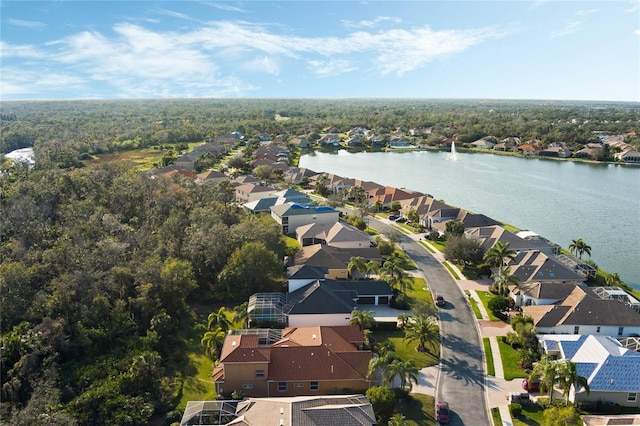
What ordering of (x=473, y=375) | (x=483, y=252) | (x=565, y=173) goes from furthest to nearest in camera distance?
(x=565, y=173) → (x=483, y=252) → (x=473, y=375)

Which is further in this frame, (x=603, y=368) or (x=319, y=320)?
(x=319, y=320)

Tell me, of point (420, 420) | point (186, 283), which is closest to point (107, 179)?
point (186, 283)

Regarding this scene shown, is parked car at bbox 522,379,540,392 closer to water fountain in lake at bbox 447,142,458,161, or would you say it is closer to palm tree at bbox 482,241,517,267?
palm tree at bbox 482,241,517,267

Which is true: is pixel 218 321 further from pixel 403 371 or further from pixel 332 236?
pixel 332 236

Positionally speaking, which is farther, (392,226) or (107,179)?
(392,226)

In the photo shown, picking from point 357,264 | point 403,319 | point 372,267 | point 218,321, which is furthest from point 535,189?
point 218,321

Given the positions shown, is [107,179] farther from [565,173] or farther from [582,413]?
[565,173]
